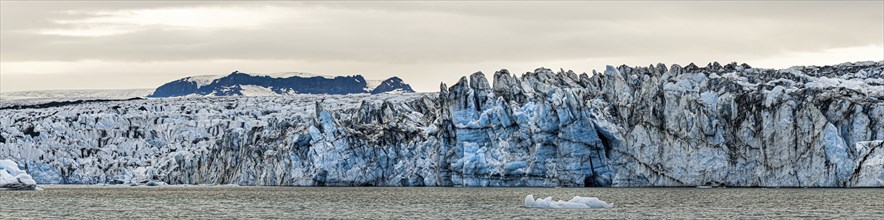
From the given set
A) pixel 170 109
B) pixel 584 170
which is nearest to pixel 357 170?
pixel 584 170

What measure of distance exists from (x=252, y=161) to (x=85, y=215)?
4035cm

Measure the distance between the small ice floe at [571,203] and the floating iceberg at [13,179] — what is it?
4202 cm

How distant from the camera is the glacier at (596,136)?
66750mm

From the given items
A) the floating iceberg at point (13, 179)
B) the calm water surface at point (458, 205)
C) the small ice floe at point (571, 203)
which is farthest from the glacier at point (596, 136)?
the small ice floe at point (571, 203)

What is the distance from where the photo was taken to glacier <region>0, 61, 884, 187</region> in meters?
66.8

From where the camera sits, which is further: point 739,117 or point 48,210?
point 739,117

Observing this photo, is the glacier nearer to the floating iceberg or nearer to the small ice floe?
the floating iceberg

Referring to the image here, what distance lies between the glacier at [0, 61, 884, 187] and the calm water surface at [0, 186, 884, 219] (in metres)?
1.61

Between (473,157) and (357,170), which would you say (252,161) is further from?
(473,157)

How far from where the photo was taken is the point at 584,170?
74250 mm

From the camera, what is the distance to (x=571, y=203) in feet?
163

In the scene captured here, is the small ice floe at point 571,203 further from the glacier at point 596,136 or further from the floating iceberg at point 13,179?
the floating iceberg at point 13,179

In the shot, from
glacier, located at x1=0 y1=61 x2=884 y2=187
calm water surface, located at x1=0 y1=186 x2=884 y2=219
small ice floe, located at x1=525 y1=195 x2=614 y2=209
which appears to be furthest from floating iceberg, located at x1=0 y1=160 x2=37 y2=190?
small ice floe, located at x1=525 y1=195 x2=614 y2=209

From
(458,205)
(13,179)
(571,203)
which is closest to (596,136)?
(458,205)
